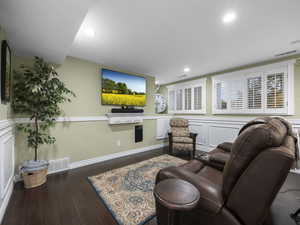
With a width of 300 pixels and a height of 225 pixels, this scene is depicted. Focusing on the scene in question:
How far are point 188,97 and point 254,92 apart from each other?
178cm

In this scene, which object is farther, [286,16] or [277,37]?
[277,37]

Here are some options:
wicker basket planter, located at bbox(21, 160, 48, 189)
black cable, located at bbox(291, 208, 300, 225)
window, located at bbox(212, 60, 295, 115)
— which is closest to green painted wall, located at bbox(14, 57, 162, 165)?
wicker basket planter, located at bbox(21, 160, 48, 189)

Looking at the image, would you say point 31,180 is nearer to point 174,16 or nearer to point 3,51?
point 3,51

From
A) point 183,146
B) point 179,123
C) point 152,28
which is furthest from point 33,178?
point 179,123

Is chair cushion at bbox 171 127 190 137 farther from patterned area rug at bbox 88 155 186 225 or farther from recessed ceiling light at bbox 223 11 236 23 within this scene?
recessed ceiling light at bbox 223 11 236 23

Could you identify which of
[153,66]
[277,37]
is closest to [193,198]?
[277,37]

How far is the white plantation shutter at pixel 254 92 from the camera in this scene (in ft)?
9.78

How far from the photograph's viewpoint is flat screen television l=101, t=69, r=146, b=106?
10.3 ft

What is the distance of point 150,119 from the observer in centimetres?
407

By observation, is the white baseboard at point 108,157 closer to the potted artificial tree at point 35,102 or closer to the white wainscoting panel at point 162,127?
the white wainscoting panel at point 162,127

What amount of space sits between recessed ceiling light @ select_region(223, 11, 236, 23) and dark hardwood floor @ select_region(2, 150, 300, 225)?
239 centimetres

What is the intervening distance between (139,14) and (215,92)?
3.01m

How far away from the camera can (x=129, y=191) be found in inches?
73.4

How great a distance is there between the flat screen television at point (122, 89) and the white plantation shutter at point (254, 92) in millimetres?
2698
